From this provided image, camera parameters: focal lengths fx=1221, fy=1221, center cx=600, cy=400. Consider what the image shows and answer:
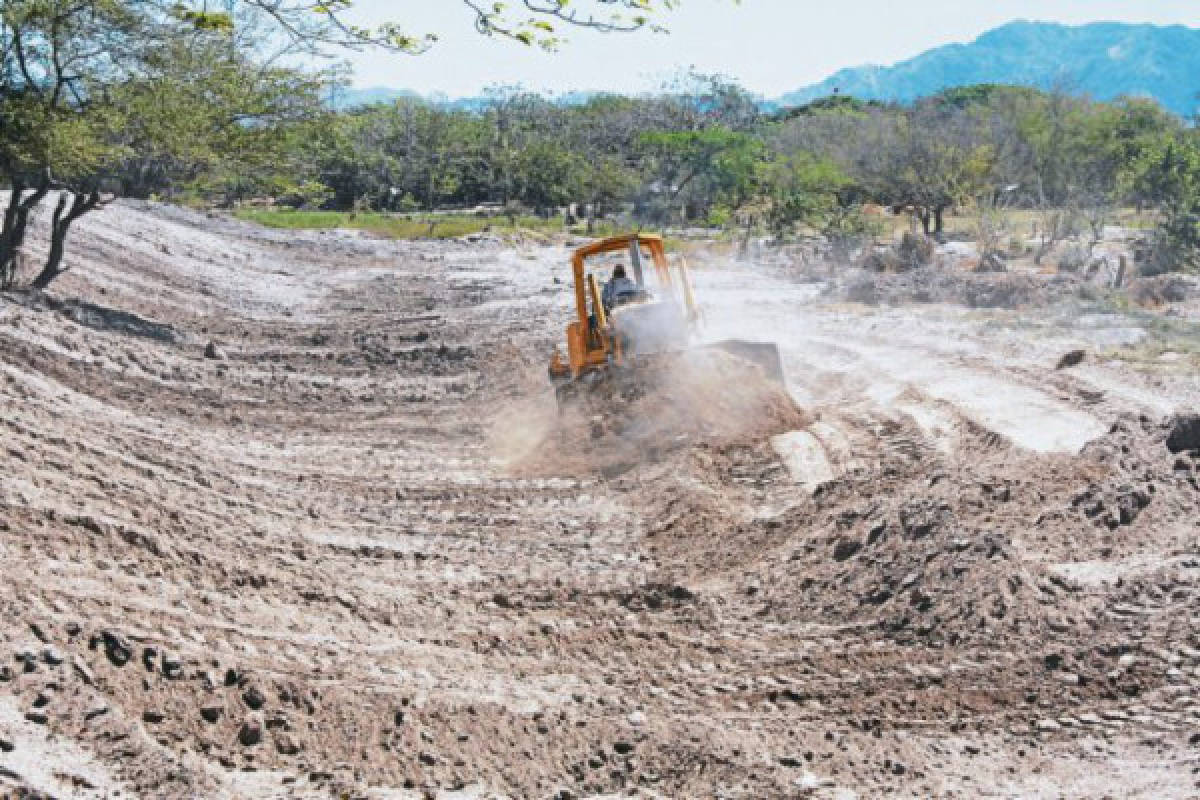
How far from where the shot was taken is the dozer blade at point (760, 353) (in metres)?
14.8

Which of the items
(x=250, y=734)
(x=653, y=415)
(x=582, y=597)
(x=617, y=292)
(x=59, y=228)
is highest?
(x=59, y=228)

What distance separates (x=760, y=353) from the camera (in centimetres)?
1495

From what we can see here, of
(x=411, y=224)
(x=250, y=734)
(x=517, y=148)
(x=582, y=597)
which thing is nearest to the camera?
(x=250, y=734)

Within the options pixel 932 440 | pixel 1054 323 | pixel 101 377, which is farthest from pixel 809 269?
pixel 101 377

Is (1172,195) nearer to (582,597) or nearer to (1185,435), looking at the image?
(1185,435)

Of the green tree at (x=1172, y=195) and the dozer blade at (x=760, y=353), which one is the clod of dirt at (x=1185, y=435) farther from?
the green tree at (x=1172, y=195)

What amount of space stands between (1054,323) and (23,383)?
1699 cm

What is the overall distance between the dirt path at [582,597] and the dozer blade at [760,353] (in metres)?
0.92

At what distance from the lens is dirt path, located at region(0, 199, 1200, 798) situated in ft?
19.7

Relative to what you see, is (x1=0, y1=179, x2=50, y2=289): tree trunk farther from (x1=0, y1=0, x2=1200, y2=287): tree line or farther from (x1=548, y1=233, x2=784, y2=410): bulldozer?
(x1=548, y1=233, x2=784, y2=410): bulldozer

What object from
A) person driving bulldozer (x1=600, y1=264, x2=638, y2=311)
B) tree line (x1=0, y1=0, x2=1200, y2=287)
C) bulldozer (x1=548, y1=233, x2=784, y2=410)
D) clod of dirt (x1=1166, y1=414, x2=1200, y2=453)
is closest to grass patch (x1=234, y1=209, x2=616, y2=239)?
tree line (x1=0, y1=0, x2=1200, y2=287)

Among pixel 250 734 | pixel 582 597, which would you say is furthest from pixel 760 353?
pixel 250 734

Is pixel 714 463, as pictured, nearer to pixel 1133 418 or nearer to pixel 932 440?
pixel 932 440

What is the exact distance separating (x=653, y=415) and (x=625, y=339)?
1.11 m
